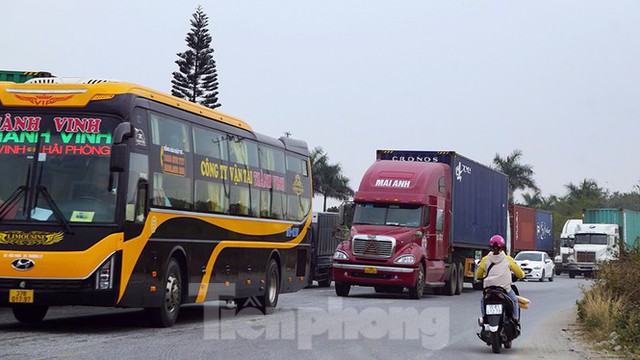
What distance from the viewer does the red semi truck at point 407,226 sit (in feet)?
90.3

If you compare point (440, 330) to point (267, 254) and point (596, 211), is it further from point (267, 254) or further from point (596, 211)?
point (596, 211)

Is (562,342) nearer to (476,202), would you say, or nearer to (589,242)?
(476,202)

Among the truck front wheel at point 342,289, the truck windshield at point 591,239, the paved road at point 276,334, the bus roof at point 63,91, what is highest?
the truck windshield at point 591,239

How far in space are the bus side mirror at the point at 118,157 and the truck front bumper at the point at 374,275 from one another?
13.9m

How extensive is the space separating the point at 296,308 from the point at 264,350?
946 centimetres

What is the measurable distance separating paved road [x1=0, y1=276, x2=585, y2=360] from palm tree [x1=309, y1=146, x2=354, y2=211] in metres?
57.8

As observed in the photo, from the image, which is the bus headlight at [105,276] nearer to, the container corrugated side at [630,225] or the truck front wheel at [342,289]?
the truck front wheel at [342,289]

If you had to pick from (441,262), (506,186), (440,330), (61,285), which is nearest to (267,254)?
(440,330)

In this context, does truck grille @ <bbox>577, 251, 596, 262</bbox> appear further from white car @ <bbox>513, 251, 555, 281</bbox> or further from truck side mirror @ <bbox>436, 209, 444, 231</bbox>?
truck side mirror @ <bbox>436, 209, 444, 231</bbox>

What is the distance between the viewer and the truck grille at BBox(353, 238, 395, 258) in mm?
27453

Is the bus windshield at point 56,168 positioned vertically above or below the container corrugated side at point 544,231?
below

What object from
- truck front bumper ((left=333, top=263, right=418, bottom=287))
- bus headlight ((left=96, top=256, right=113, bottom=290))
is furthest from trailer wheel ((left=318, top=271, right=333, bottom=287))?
bus headlight ((left=96, top=256, right=113, bottom=290))

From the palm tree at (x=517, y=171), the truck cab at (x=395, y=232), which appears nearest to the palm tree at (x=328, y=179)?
the palm tree at (x=517, y=171)

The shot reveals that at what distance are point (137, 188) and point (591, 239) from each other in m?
47.5
